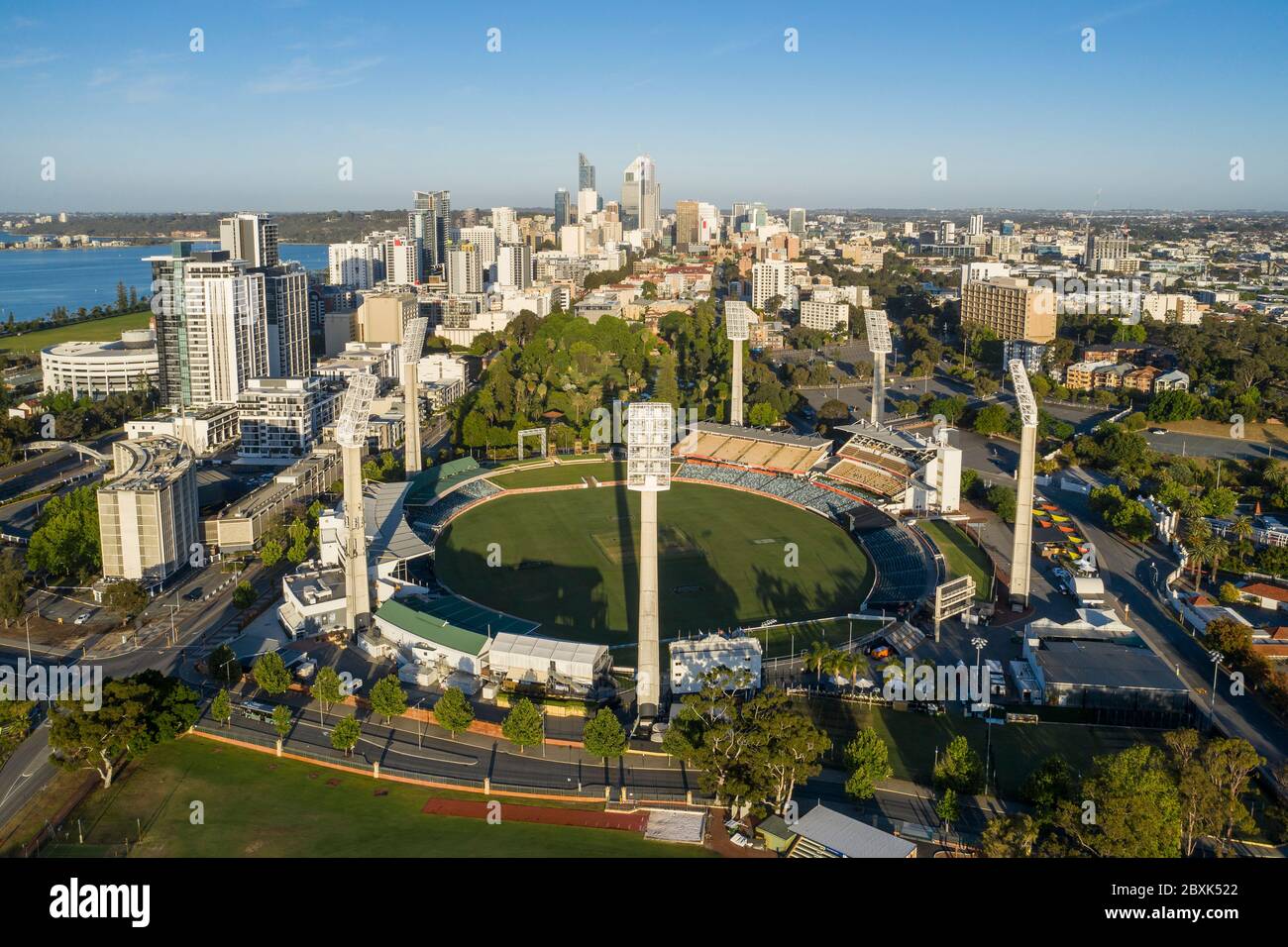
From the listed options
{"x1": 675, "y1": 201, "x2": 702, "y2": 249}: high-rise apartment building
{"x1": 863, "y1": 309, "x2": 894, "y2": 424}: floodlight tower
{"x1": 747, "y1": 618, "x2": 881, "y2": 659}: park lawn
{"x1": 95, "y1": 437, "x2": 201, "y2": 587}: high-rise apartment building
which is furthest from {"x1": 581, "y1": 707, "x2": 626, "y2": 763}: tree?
{"x1": 675, "y1": 201, "x2": 702, "y2": 249}: high-rise apartment building

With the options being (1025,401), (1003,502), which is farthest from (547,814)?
(1003,502)

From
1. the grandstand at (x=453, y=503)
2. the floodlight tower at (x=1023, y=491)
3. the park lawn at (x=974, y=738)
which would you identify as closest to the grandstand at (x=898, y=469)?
the floodlight tower at (x=1023, y=491)

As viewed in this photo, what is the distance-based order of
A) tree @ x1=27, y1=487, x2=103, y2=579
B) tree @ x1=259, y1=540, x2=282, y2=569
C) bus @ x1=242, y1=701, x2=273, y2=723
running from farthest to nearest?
tree @ x1=259, y1=540, x2=282, y2=569, tree @ x1=27, y1=487, x2=103, y2=579, bus @ x1=242, y1=701, x2=273, y2=723

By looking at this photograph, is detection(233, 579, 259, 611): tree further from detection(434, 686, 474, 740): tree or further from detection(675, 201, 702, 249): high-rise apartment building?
detection(675, 201, 702, 249): high-rise apartment building

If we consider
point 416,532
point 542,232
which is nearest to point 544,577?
point 416,532

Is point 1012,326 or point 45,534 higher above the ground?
point 1012,326

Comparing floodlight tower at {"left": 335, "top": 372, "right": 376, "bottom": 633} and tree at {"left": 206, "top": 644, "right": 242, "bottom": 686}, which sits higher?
floodlight tower at {"left": 335, "top": 372, "right": 376, "bottom": 633}

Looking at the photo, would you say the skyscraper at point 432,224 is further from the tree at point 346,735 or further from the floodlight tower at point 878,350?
the tree at point 346,735
